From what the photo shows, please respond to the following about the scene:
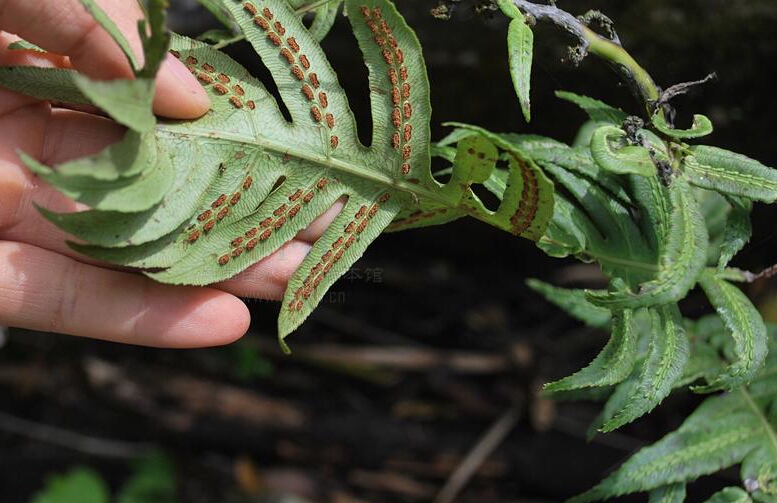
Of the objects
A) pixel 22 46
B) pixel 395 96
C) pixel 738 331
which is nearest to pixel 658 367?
pixel 738 331

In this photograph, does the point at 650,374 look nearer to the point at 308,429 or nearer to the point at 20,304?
the point at 20,304

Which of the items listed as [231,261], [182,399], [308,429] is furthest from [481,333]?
[231,261]

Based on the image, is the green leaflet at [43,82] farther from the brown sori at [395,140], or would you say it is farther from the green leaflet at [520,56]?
the green leaflet at [520,56]

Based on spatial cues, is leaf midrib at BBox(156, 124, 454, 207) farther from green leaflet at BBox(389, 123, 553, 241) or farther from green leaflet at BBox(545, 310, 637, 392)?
green leaflet at BBox(545, 310, 637, 392)

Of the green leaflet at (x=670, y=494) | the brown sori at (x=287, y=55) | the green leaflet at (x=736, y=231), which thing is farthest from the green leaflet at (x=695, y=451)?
the brown sori at (x=287, y=55)

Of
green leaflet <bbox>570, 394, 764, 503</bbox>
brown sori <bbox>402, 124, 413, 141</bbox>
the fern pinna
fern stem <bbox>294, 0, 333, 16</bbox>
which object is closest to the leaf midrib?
the fern pinna

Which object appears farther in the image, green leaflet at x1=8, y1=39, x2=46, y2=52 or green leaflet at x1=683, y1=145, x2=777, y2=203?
green leaflet at x1=8, y1=39, x2=46, y2=52
